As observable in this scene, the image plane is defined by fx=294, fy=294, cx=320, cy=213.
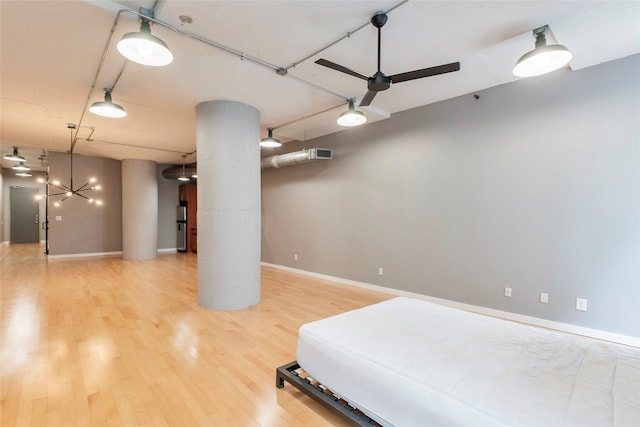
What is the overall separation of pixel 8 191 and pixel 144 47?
13.7 metres

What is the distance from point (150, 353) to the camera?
2.81 metres

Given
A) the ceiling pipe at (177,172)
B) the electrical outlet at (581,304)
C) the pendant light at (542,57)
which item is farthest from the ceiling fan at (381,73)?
the ceiling pipe at (177,172)

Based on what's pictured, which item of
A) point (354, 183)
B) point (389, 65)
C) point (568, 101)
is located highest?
point (389, 65)

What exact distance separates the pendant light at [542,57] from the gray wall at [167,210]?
10.2 m

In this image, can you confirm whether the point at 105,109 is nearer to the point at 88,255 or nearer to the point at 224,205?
the point at 224,205

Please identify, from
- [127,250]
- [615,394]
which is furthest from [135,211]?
[615,394]

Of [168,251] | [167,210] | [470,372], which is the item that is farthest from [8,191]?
[470,372]

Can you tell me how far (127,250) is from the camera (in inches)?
326

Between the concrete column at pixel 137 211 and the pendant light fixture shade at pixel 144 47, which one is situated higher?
the pendant light fixture shade at pixel 144 47

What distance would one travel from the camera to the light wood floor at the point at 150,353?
78.0 inches

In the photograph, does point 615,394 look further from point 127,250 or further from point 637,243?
point 127,250

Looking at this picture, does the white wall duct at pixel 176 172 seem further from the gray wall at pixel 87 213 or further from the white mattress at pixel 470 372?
the white mattress at pixel 470 372

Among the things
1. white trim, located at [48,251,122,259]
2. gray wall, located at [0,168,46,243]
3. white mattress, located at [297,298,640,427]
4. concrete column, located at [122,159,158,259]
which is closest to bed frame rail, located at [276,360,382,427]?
white mattress, located at [297,298,640,427]

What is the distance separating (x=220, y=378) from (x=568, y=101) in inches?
182
